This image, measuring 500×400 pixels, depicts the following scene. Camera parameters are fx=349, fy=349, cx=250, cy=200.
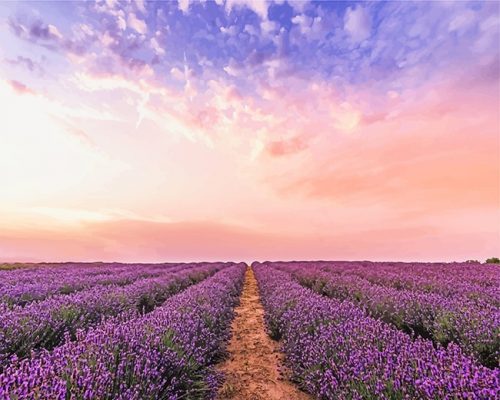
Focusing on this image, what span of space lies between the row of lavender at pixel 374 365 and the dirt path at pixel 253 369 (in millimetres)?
242

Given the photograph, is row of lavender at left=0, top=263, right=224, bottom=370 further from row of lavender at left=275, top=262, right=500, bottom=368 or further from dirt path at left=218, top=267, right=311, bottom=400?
row of lavender at left=275, top=262, right=500, bottom=368

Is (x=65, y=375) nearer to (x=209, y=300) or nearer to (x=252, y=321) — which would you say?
(x=209, y=300)

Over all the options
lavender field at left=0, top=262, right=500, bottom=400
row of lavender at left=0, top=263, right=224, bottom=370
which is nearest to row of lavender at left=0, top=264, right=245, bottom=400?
lavender field at left=0, top=262, right=500, bottom=400

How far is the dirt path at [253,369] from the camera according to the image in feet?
12.2

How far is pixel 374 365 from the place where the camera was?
284cm

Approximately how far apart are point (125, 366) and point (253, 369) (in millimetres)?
2330

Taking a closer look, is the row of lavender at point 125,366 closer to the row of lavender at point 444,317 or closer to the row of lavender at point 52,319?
the row of lavender at point 52,319

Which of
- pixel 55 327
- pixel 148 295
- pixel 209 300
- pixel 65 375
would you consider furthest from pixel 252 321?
pixel 65 375

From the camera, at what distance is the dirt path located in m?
3.72

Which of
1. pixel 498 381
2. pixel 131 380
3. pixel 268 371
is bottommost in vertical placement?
pixel 268 371

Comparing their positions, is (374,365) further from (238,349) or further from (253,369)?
(238,349)

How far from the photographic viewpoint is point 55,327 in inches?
180

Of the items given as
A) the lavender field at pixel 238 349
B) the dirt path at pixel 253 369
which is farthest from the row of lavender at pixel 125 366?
the dirt path at pixel 253 369

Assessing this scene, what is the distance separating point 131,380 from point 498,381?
2.41 m
